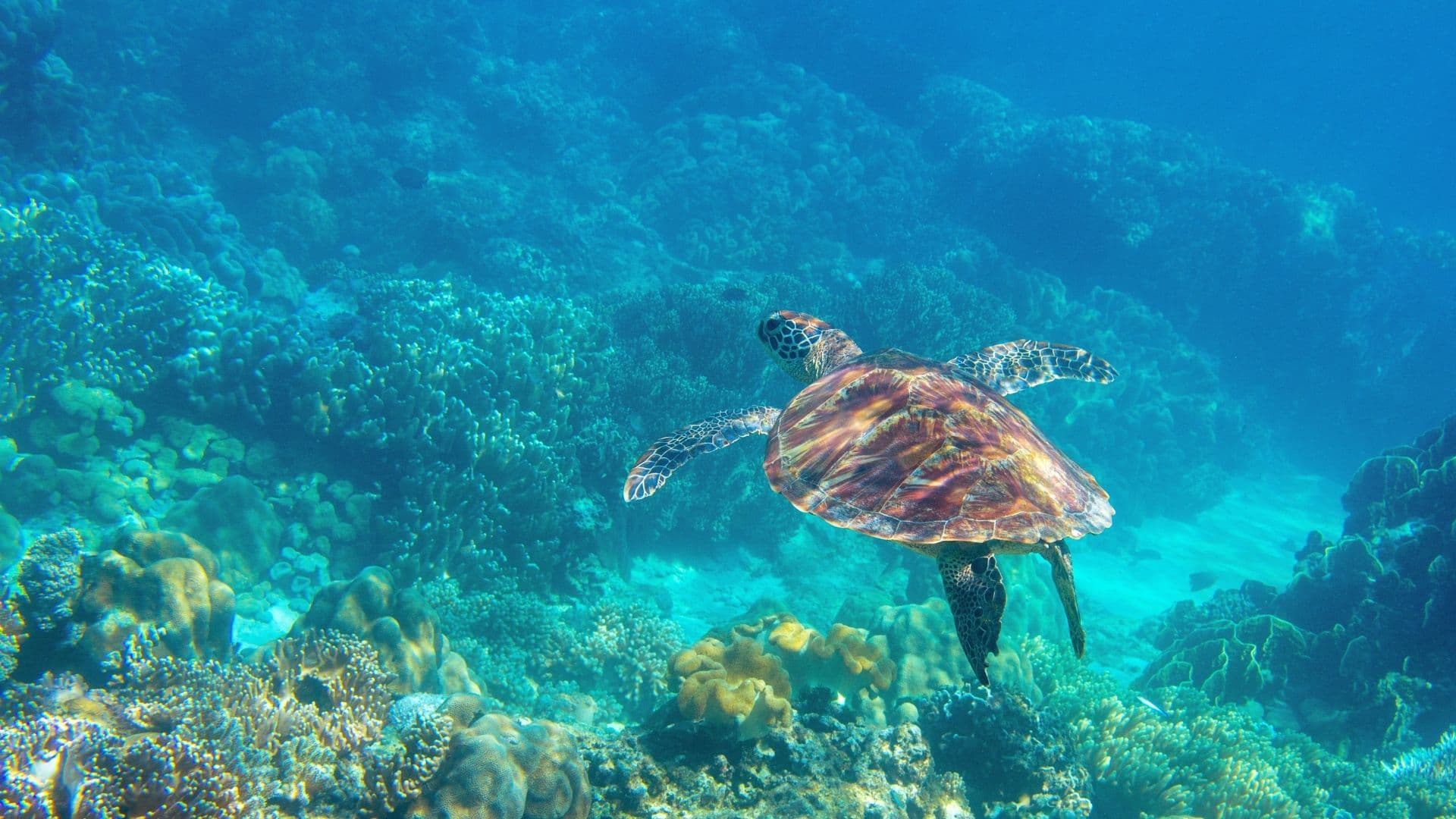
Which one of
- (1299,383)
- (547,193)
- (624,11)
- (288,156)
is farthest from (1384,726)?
(624,11)

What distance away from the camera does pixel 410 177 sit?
15.9 meters

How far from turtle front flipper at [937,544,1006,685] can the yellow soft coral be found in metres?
1.49

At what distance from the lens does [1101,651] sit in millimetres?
10055

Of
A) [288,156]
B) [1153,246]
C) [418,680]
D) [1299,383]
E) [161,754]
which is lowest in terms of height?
[161,754]

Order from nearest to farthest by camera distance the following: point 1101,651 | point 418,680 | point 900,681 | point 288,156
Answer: point 418,680, point 900,681, point 1101,651, point 288,156

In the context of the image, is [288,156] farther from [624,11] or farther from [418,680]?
[624,11]

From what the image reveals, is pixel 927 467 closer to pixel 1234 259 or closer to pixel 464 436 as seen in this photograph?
pixel 464 436

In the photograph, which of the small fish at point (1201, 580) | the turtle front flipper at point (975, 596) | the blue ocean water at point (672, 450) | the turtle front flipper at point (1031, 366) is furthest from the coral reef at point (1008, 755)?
the small fish at point (1201, 580)

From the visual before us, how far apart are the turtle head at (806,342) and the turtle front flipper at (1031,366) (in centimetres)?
108

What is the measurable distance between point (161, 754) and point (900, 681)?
538 cm

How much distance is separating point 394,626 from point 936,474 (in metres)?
4.35

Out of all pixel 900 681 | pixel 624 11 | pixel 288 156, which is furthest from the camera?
pixel 624 11

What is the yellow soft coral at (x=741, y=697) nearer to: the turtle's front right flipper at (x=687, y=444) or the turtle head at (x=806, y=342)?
the turtle's front right flipper at (x=687, y=444)

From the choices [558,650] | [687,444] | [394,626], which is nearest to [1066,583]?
[687,444]
